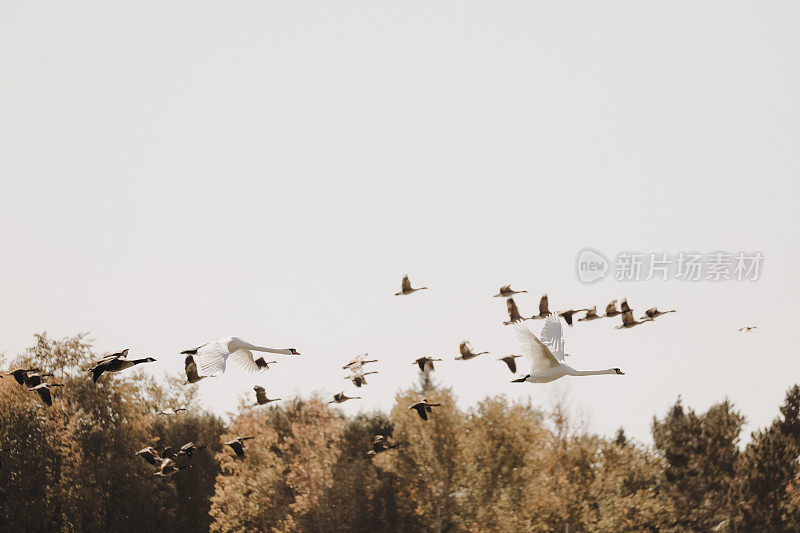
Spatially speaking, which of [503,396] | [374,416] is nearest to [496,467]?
[503,396]

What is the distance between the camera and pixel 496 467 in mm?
49594

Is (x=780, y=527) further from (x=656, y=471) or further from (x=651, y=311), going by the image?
(x=651, y=311)

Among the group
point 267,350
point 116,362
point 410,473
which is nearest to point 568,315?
point 267,350

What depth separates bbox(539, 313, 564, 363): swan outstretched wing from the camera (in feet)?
63.5

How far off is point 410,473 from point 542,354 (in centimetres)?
3587

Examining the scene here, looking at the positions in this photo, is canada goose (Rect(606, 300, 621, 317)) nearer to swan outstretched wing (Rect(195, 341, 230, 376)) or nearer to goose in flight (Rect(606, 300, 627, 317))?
goose in flight (Rect(606, 300, 627, 317))

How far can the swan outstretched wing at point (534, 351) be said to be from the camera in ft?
62.0

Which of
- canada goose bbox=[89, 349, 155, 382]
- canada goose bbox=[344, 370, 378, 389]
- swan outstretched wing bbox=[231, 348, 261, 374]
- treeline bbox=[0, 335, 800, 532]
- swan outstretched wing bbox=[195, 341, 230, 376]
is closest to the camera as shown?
swan outstretched wing bbox=[195, 341, 230, 376]

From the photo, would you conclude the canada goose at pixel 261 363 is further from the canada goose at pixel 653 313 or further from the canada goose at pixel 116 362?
the canada goose at pixel 653 313

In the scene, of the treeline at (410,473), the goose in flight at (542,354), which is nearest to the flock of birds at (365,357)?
the goose in flight at (542,354)

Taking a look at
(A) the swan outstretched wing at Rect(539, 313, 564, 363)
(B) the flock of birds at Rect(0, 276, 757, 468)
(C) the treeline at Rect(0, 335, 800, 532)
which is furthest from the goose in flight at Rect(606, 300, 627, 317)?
(C) the treeline at Rect(0, 335, 800, 532)

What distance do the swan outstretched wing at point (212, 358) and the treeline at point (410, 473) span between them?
106ft

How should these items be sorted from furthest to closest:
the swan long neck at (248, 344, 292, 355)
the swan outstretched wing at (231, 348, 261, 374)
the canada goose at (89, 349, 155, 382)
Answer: the swan outstretched wing at (231, 348, 261, 374), the swan long neck at (248, 344, 292, 355), the canada goose at (89, 349, 155, 382)

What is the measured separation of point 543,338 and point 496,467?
1250 inches
